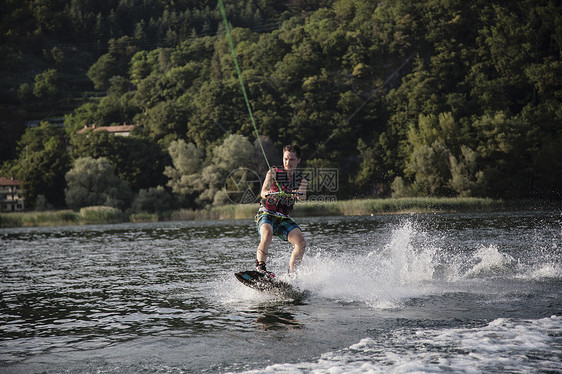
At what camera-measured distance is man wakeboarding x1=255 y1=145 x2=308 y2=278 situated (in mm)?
10070

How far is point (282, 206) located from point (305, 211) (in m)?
35.3

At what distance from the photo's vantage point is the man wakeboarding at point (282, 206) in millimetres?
10070

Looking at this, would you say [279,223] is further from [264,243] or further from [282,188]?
[282,188]

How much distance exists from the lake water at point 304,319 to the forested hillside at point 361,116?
1947 inches

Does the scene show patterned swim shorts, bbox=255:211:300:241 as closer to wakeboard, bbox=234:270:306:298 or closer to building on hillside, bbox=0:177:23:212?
wakeboard, bbox=234:270:306:298

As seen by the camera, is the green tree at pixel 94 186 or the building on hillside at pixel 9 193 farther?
the building on hillside at pixel 9 193

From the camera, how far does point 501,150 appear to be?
63344 mm

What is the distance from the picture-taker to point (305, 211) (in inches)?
1794

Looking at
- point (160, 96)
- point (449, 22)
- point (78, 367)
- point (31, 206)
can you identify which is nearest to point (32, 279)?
point (78, 367)

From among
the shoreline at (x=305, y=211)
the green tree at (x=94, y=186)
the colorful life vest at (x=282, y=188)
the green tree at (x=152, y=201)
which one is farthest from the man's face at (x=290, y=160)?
the green tree at (x=94, y=186)

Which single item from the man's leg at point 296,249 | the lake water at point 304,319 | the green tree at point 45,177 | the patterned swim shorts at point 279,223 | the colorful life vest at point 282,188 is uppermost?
the green tree at point 45,177

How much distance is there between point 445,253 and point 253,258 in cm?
525

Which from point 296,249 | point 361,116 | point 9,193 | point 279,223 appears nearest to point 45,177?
point 9,193

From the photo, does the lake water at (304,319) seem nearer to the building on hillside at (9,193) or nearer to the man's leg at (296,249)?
the man's leg at (296,249)
